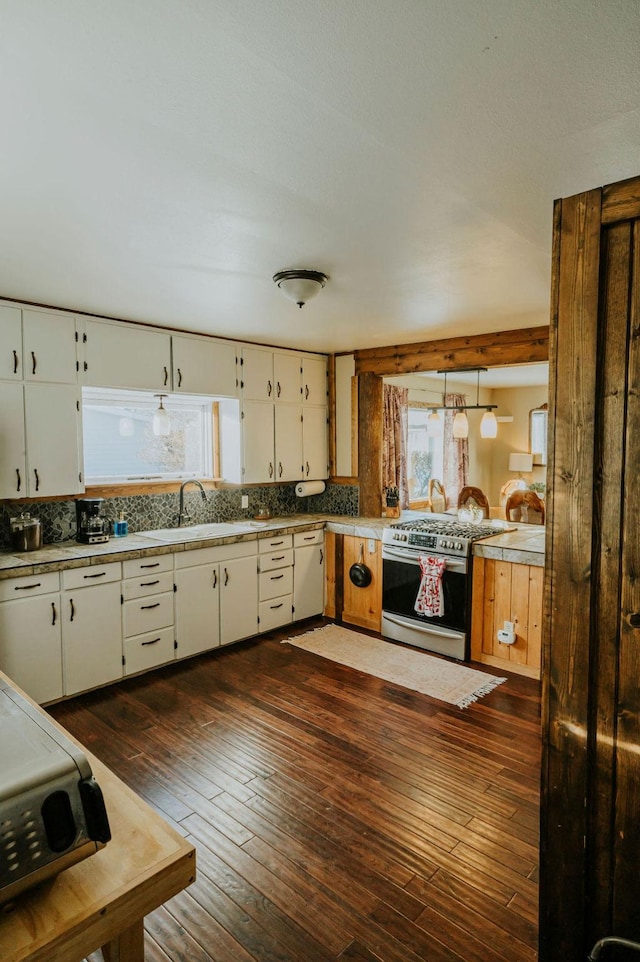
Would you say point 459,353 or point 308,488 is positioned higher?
point 459,353

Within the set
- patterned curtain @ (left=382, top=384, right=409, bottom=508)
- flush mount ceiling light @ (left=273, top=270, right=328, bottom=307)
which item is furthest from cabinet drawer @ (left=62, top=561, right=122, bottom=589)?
patterned curtain @ (left=382, top=384, right=409, bottom=508)

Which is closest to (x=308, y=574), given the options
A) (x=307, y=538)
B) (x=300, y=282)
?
(x=307, y=538)

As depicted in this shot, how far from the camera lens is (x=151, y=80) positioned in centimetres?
130

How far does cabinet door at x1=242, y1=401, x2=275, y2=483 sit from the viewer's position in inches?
187

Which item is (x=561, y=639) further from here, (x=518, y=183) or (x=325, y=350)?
(x=325, y=350)

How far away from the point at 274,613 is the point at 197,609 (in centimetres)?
80

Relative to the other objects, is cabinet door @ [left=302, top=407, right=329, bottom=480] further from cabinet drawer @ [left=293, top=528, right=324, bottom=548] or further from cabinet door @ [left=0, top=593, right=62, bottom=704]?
cabinet door @ [left=0, top=593, right=62, bottom=704]

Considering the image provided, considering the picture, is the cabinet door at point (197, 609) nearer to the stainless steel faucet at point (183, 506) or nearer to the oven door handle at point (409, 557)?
the stainless steel faucet at point (183, 506)

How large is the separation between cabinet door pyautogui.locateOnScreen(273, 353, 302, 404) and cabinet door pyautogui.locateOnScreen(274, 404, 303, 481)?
8cm

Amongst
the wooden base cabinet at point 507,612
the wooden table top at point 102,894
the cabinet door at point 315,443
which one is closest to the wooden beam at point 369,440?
the cabinet door at point 315,443

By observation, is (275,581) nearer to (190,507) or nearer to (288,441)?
(190,507)

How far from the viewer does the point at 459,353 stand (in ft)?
14.9

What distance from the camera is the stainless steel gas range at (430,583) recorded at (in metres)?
4.04

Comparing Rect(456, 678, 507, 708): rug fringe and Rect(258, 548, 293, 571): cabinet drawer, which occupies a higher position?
Rect(258, 548, 293, 571): cabinet drawer
